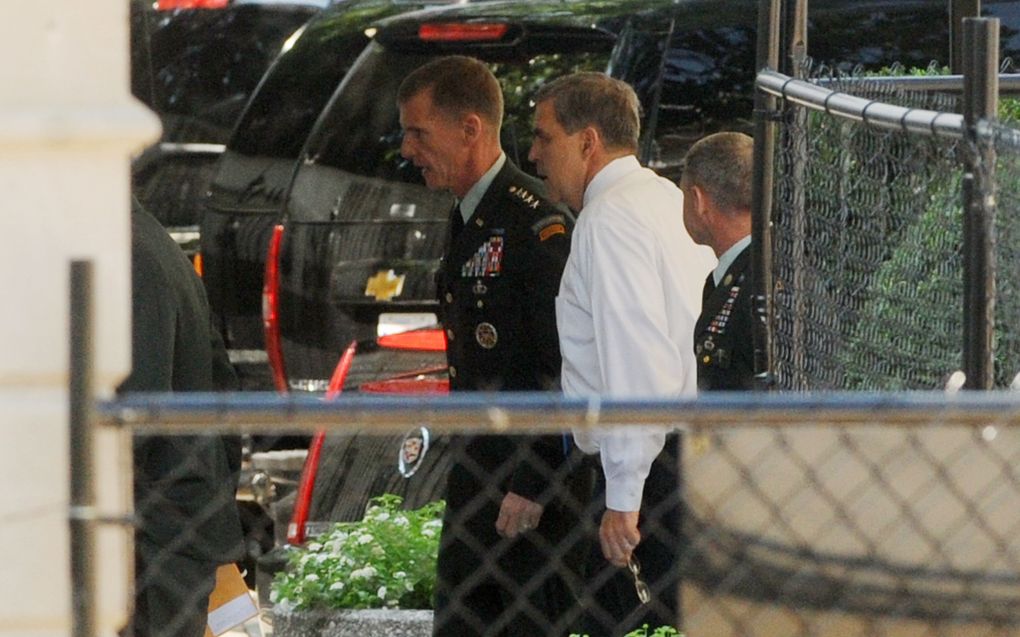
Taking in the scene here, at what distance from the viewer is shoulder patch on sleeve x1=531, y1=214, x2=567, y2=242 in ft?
17.1

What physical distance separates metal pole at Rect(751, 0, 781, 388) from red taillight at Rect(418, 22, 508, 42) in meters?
2.62

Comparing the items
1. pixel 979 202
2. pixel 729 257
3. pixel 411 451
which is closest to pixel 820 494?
pixel 979 202

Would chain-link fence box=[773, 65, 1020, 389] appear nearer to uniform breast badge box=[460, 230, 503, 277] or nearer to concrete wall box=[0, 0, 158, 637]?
uniform breast badge box=[460, 230, 503, 277]

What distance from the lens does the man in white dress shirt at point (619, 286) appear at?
186 inches

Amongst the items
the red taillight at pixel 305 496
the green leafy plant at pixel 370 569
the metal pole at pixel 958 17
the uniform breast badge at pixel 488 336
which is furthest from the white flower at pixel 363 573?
the metal pole at pixel 958 17

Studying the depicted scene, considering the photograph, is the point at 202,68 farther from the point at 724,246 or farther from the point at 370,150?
the point at 724,246

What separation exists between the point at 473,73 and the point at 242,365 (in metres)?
3.58

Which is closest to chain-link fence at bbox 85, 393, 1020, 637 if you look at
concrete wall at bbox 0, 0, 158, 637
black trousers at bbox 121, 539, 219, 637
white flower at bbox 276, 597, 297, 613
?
concrete wall at bbox 0, 0, 158, 637

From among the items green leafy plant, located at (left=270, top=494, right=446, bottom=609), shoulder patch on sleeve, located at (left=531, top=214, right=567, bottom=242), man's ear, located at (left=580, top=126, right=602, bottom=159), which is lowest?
green leafy plant, located at (left=270, top=494, right=446, bottom=609)

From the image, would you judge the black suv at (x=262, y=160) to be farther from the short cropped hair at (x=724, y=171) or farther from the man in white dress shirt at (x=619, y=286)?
the man in white dress shirt at (x=619, y=286)

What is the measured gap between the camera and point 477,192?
Result: 17.4 ft

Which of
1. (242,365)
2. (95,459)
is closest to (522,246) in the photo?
(95,459)

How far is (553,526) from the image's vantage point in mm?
5156

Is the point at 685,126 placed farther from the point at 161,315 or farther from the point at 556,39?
the point at 161,315
